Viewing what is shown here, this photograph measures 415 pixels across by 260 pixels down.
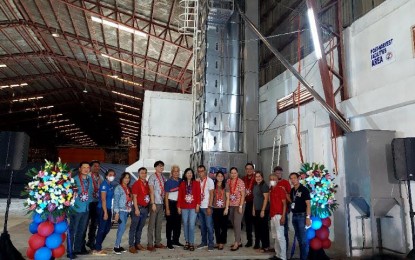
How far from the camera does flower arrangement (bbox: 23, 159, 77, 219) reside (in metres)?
4.82

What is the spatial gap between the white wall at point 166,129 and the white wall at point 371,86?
481 centimetres

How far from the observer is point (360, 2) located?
6.47 meters

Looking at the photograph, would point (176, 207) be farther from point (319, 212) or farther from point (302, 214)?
point (319, 212)

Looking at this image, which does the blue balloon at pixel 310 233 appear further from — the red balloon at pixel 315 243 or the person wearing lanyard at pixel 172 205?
the person wearing lanyard at pixel 172 205

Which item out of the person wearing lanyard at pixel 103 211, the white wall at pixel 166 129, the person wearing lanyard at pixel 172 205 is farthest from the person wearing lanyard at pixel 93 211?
the white wall at pixel 166 129

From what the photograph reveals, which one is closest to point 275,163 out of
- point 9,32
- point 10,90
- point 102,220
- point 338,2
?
point 338,2

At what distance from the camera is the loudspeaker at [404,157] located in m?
4.62

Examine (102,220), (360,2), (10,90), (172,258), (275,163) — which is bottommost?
(172,258)

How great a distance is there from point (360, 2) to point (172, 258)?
6159 millimetres

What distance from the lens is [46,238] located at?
4.91 metres

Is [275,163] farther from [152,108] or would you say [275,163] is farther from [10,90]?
[10,90]

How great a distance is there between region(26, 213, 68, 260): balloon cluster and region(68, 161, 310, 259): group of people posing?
0.43m

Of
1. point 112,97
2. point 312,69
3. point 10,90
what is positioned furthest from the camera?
point 112,97

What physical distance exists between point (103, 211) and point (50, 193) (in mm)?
1140
